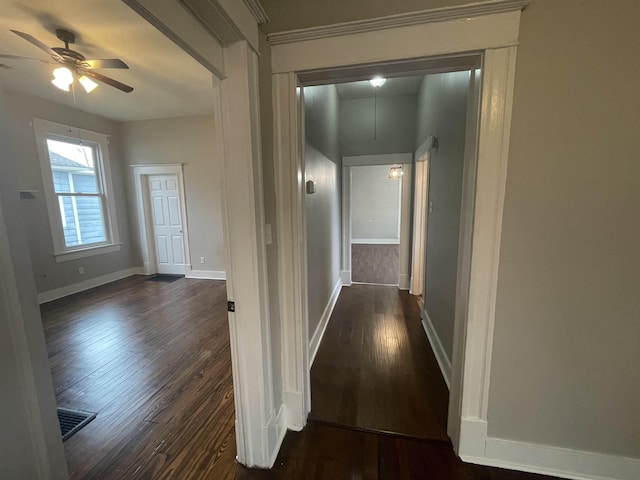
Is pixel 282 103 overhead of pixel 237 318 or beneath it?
overhead

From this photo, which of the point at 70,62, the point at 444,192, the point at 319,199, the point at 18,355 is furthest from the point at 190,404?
the point at 70,62

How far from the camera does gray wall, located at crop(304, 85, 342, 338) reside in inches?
92.6

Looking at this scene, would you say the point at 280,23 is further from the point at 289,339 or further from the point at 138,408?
the point at 138,408

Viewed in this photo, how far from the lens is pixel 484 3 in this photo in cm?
116

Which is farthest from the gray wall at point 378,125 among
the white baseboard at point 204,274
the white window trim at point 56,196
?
the white window trim at point 56,196

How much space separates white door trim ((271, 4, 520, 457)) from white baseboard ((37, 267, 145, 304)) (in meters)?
4.39

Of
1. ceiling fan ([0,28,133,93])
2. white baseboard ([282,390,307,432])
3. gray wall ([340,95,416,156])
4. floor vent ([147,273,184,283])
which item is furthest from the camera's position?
floor vent ([147,273,184,283])

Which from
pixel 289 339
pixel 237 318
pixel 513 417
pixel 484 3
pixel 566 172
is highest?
pixel 484 3

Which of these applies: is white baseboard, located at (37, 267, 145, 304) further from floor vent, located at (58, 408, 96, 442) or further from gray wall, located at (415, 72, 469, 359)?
gray wall, located at (415, 72, 469, 359)

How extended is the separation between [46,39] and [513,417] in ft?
15.2

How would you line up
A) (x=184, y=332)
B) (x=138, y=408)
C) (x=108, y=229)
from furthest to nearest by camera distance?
(x=108, y=229) < (x=184, y=332) < (x=138, y=408)

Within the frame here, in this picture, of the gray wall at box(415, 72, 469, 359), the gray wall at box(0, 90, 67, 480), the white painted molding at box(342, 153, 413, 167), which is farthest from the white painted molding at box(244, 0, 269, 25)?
the white painted molding at box(342, 153, 413, 167)

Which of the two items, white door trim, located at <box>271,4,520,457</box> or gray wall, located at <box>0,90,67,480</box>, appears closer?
gray wall, located at <box>0,90,67,480</box>

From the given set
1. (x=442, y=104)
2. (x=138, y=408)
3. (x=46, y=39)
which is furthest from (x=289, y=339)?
(x=46, y=39)
